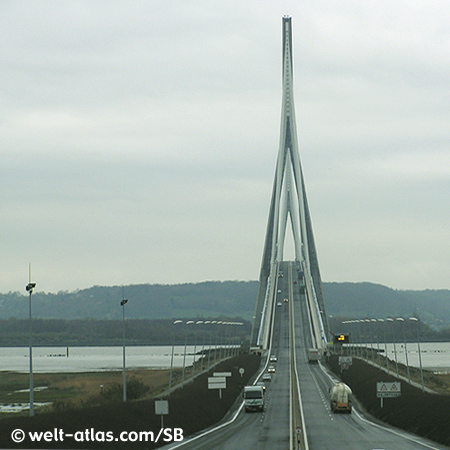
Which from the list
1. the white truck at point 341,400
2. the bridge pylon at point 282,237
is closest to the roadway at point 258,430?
the white truck at point 341,400

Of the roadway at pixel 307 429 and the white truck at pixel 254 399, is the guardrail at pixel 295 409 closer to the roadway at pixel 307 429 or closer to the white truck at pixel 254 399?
the roadway at pixel 307 429

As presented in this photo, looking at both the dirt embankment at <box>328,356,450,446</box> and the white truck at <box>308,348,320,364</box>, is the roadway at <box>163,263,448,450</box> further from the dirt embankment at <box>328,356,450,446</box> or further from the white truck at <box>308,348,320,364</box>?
the white truck at <box>308,348,320,364</box>

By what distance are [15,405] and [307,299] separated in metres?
92.1

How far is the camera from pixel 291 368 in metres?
99.4

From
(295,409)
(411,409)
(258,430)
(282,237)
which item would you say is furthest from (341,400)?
(282,237)

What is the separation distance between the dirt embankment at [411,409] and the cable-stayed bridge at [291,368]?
1.10 meters

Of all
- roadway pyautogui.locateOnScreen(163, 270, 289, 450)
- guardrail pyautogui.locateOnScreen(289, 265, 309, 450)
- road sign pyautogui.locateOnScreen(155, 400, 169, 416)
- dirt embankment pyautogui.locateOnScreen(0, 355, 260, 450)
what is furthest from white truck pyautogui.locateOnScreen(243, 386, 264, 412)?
road sign pyautogui.locateOnScreen(155, 400, 169, 416)

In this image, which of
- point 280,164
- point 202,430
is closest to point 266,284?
point 280,164

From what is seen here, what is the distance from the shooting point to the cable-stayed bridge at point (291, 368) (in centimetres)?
3812

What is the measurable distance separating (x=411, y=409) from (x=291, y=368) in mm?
51227

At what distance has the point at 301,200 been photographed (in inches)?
6560

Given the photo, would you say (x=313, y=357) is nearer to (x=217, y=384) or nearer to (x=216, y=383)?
(x=216, y=383)

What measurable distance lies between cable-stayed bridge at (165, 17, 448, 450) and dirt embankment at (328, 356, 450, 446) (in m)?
1.10

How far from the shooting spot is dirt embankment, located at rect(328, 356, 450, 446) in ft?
131
